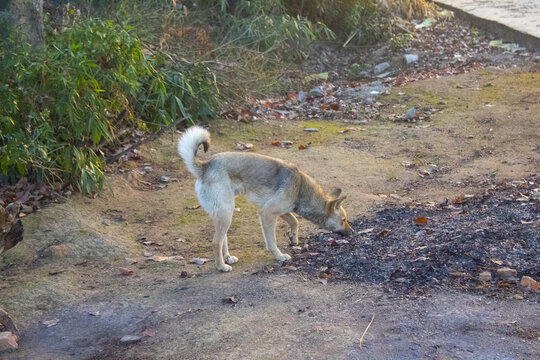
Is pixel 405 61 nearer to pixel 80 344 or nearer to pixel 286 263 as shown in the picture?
pixel 286 263

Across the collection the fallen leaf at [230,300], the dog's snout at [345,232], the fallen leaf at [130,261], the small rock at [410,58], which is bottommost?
the fallen leaf at [130,261]

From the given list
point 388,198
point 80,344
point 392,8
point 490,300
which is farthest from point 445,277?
point 392,8

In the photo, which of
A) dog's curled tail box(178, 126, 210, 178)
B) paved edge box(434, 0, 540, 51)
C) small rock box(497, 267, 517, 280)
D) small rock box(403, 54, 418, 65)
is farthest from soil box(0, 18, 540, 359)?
paved edge box(434, 0, 540, 51)

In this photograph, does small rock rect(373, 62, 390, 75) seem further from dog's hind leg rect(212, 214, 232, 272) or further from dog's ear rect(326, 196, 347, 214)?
dog's hind leg rect(212, 214, 232, 272)

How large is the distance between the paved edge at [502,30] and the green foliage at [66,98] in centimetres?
954

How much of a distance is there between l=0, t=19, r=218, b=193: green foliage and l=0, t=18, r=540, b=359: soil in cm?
54

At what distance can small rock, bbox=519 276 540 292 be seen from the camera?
4.96m

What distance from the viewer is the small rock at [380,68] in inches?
543

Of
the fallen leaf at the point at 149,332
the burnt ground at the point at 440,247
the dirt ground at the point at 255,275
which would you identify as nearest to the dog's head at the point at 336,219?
the burnt ground at the point at 440,247

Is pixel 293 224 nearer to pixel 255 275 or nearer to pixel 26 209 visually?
pixel 255 275

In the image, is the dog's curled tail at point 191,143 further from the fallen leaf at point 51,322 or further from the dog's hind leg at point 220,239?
the fallen leaf at point 51,322

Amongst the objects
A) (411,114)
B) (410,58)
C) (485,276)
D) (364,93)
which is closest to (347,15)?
(410,58)

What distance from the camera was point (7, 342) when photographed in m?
4.88

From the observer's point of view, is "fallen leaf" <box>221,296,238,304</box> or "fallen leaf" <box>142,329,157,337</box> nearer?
"fallen leaf" <box>142,329,157,337</box>
